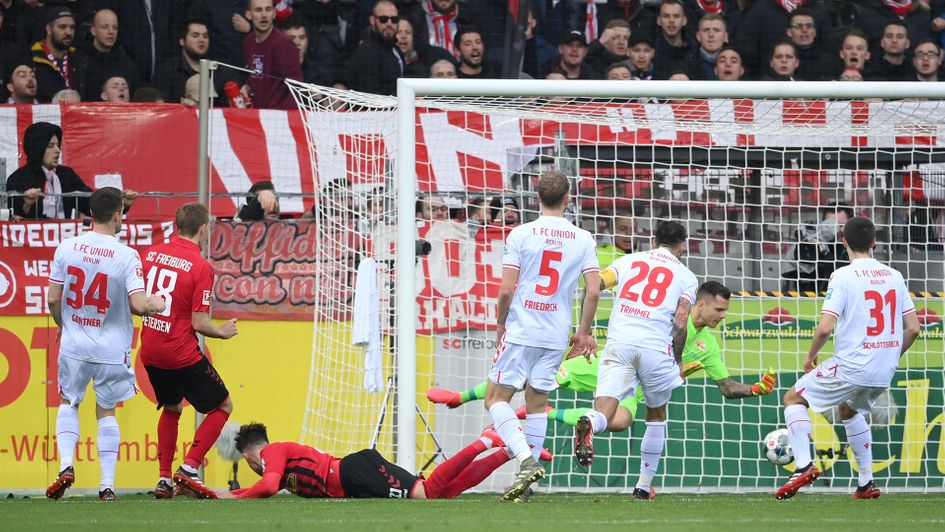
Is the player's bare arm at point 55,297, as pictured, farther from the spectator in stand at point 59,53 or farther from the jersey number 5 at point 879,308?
the jersey number 5 at point 879,308

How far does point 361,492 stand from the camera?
26.2ft

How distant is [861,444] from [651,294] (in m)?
1.78

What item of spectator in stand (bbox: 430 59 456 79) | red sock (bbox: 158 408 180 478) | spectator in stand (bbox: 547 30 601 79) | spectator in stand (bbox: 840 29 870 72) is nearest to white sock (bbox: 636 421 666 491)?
red sock (bbox: 158 408 180 478)

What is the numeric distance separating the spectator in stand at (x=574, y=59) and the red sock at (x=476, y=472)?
20.5 ft

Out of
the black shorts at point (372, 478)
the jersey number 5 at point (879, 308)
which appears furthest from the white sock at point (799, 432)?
the black shorts at point (372, 478)

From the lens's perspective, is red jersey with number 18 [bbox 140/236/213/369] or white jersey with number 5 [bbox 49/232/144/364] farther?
red jersey with number 18 [bbox 140/236/213/369]

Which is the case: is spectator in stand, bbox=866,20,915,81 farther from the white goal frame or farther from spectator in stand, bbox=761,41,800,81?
the white goal frame

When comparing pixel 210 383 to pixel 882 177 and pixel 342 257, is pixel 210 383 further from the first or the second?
pixel 882 177

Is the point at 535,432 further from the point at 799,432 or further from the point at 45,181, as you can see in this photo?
the point at 45,181

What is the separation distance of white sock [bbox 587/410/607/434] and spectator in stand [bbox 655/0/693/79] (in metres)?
6.45

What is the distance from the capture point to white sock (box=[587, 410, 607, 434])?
7712 mm

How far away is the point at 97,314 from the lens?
8.09 meters

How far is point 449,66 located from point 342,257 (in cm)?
325

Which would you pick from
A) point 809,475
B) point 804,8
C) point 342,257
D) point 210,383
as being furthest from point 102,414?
point 804,8
